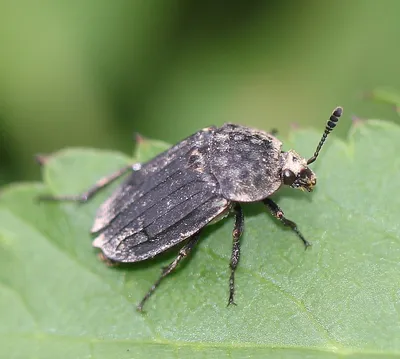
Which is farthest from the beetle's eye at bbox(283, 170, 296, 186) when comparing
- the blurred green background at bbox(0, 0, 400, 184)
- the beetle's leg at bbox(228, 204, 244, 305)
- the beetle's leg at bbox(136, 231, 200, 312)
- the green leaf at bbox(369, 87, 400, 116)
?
the blurred green background at bbox(0, 0, 400, 184)

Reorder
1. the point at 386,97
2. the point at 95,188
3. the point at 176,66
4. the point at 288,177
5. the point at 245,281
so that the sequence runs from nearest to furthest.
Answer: the point at 245,281 < the point at 288,177 < the point at 386,97 < the point at 95,188 < the point at 176,66

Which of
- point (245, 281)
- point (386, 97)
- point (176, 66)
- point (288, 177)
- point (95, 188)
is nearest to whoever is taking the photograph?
point (245, 281)

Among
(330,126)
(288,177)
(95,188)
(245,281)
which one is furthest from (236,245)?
(95,188)

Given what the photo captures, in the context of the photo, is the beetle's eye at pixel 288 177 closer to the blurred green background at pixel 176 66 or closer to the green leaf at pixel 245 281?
the green leaf at pixel 245 281

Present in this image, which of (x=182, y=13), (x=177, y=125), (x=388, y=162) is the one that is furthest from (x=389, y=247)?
(x=182, y=13)

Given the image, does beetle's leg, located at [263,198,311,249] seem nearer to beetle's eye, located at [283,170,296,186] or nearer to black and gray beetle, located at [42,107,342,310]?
black and gray beetle, located at [42,107,342,310]

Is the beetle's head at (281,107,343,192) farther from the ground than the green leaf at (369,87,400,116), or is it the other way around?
the green leaf at (369,87,400,116)

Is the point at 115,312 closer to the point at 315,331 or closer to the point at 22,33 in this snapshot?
the point at 315,331

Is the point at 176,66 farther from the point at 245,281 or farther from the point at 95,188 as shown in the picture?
the point at 245,281
